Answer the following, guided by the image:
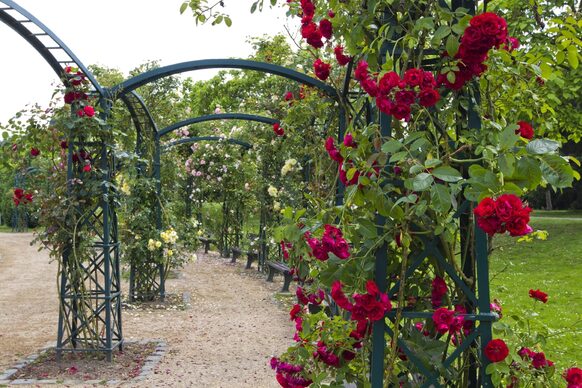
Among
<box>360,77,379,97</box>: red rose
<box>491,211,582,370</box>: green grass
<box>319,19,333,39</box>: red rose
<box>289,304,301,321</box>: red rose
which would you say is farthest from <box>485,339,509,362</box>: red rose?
<box>319,19,333,39</box>: red rose

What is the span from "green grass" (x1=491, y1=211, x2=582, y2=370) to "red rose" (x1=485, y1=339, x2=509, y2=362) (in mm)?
855

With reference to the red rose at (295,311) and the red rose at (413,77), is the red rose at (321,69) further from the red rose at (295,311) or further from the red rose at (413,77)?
the red rose at (413,77)

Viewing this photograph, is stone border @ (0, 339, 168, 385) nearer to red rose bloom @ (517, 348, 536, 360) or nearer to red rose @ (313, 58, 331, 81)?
red rose @ (313, 58, 331, 81)

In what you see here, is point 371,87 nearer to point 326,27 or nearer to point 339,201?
point 326,27

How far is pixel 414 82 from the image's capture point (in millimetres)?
2131

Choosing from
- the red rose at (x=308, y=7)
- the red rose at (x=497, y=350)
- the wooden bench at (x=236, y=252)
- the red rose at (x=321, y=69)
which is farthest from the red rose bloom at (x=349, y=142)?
the wooden bench at (x=236, y=252)

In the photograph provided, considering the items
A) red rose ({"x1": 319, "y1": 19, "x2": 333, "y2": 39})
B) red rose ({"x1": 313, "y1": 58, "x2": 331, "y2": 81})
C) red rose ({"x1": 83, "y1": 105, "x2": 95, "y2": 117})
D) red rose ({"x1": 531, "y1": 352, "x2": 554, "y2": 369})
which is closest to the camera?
red rose ({"x1": 531, "y1": 352, "x2": 554, "y2": 369})

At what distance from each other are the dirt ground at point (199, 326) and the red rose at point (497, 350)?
3489mm

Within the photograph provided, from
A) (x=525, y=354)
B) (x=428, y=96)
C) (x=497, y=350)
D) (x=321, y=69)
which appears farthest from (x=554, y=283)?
(x=428, y=96)

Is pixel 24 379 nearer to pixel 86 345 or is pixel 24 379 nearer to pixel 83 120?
pixel 86 345

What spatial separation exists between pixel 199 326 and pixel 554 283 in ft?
21.8

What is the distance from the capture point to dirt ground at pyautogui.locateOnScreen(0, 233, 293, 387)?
19.1 feet

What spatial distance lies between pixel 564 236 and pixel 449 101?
15487mm

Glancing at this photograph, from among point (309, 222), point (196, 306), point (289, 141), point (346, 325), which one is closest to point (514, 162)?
point (309, 222)
